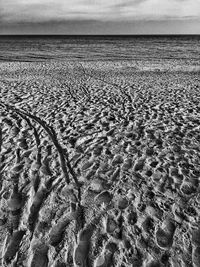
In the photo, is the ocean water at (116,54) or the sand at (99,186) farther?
the ocean water at (116,54)

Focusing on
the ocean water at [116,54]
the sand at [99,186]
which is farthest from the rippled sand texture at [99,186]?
the ocean water at [116,54]

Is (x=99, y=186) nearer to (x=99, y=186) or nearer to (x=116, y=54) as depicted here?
(x=99, y=186)

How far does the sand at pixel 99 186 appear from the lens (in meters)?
3.89

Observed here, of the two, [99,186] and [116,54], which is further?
[116,54]

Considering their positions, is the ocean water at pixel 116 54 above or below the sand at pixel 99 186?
below

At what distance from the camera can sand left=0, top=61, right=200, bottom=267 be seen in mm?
3889

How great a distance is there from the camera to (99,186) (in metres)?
5.39

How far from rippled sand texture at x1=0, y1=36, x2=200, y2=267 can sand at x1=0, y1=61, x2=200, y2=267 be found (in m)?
0.02

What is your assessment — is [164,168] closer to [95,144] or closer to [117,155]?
[117,155]

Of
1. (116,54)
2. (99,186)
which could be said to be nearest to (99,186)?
(99,186)

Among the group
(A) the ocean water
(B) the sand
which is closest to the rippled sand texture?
(B) the sand

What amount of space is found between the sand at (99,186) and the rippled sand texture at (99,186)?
17 mm

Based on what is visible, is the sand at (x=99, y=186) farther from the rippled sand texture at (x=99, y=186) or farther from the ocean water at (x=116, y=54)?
the ocean water at (x=116, y=54)

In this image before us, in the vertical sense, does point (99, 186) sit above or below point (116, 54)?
above
